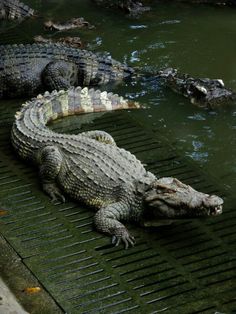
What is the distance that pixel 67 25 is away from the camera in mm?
10297

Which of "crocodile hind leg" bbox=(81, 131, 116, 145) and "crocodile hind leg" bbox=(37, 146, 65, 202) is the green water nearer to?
"crocodile hind leg" bbox=(81, 131, 116, 145)

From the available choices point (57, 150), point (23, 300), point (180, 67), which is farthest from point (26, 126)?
point (180, 67)

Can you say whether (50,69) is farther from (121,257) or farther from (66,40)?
(121,257)

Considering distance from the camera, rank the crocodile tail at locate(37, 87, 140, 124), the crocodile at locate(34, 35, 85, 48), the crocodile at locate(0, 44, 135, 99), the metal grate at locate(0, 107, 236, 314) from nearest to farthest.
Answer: the metal grate at locate(0, 107, 236, 314)
the crocodile tail at locate(37, 87, 140, 124)
the crocodile at locate(0, 44, 135, 99)
the crocodile at locate(34, 35, 85, 48)

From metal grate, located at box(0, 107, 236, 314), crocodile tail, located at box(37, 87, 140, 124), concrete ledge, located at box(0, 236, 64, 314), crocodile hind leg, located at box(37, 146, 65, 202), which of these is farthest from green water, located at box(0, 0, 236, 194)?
concrete ledge, located at box(0, 236, 64, 314)

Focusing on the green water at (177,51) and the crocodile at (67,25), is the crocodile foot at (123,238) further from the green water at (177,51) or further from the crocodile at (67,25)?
the crocodile at (67,25)

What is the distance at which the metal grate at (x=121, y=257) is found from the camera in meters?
4.56

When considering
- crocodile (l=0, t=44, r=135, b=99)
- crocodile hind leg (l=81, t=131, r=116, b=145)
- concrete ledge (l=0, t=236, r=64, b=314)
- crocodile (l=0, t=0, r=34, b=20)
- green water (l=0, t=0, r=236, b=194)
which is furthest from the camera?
crocodile (l=0, t=0, r=34, b=20)

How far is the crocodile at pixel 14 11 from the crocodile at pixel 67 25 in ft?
1.75

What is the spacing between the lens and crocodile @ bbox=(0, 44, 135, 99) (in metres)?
8.05

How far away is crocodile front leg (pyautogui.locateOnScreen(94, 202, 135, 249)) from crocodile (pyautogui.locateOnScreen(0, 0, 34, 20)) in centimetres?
604

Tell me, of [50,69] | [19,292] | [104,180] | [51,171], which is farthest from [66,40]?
[19,292]

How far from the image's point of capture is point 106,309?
4480mm

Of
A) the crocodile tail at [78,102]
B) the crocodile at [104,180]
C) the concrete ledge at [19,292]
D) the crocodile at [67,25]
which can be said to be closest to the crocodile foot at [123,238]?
the crocodile at [104,180]
